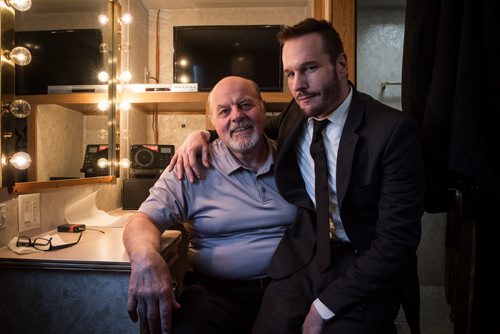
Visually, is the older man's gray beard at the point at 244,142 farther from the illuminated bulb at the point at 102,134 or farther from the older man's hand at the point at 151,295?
the illuminated bulb at the point at 102,134

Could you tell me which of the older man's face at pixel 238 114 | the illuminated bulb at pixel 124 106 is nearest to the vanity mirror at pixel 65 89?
the illuminated bulb at pixel 124 106

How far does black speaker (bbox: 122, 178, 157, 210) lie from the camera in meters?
2.08

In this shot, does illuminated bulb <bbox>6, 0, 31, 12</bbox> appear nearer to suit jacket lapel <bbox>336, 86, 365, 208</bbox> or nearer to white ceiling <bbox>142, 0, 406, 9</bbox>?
suit jacket lapel <bbox>336, 86, 365, 208</bbox>

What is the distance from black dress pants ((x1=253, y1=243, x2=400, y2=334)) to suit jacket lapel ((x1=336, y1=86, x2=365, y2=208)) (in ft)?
0.73

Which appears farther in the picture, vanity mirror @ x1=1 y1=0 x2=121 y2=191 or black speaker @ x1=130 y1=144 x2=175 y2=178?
black speaker @ x1=130 y1=144 x2=175 y2=178

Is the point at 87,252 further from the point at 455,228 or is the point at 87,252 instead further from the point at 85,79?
the point at 455,228

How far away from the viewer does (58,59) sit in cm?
158

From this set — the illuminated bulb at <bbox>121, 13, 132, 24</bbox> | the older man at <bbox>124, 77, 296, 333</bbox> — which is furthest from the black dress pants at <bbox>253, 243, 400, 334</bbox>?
the illuminated bulb at <bbox>121, 13, 132, 24</bbox>

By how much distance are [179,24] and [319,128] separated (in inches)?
79.0

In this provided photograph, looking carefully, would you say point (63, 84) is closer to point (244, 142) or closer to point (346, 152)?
point (244, 142)

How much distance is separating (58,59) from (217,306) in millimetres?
1347

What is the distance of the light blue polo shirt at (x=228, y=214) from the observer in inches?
47.1

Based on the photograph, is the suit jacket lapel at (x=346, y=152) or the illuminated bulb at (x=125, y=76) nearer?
the suit jacket lapel at (x=346, y=152)

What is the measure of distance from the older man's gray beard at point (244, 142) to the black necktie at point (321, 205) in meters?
0.28
